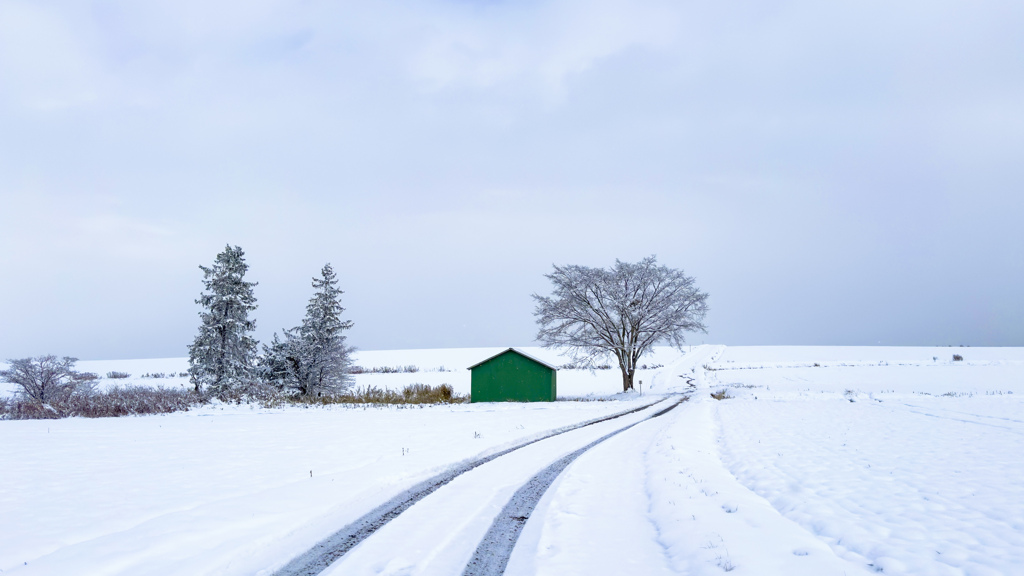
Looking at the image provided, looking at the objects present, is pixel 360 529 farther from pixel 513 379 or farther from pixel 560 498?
pixel 513 379

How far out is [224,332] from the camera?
36.6m

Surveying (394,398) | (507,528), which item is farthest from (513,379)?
(507,528)

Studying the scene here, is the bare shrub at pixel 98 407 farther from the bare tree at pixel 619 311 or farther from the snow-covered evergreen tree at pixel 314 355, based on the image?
the bare tree at pixel 619 311

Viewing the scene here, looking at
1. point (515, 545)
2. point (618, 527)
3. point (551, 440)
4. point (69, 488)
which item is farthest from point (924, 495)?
point (69, 488)

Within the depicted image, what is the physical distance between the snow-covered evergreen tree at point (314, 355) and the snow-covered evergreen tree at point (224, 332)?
3473mm

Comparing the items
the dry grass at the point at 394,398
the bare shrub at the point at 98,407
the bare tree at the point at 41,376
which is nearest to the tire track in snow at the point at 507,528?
the dry grass at the point at 394,398

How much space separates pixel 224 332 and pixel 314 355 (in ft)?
20.9

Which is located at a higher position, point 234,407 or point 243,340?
point 243,340

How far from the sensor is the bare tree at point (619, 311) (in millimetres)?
44875

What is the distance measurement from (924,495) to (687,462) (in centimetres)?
421

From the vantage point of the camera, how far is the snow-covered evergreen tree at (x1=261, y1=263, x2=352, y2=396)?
4034cm

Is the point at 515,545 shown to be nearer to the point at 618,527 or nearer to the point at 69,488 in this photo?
the point at 618,527

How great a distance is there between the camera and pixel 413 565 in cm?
554

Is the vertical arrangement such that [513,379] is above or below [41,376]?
below
